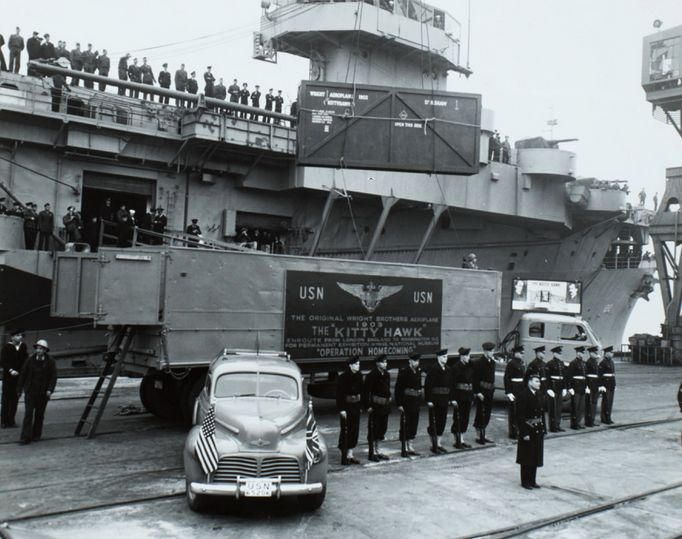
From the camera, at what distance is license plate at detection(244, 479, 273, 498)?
7609mm

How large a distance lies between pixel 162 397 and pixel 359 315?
14.9ft

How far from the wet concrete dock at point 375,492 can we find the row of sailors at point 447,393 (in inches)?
16.7

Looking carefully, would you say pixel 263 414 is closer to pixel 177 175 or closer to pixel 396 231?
pixel 177 175

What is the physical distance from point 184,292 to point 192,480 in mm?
5135

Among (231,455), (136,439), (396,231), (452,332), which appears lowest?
(136,439)

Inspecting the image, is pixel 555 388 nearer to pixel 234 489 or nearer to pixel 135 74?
pixel 234 489

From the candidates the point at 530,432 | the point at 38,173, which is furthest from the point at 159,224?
the point at 530,432

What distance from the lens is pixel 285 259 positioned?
13703 mm

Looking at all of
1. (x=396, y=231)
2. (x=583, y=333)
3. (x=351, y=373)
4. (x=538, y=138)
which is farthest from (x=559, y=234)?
(x=351, y=373)

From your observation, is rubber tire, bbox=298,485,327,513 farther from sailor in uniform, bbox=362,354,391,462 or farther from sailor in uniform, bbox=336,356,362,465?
sailor in uniform, bbox=362,354,391,462

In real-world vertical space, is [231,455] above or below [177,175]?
below

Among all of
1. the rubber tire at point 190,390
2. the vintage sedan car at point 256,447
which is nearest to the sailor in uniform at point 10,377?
the rubber tire at point 190,390

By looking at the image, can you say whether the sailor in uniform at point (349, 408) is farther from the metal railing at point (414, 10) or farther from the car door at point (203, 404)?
the metal railing at point (414, 10)

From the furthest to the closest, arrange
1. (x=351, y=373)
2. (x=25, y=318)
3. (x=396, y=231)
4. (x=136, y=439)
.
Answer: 1. (x=396, y=231)
2. (x=25, y=318)
3. (x=136, y=439)
4. (x=351, y=373)
